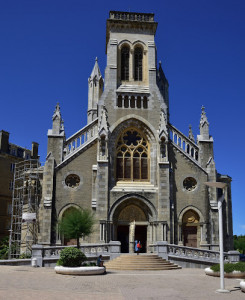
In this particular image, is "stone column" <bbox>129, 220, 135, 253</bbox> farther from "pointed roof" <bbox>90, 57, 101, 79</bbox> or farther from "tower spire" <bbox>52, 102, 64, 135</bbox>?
"pointed roof" <bbox>90, 57, 101, 79</bbox>

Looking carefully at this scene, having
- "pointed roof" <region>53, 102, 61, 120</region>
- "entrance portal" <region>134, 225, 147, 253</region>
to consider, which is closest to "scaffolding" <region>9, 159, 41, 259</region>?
"pointed roof" <region>53, 102, 61, 120</region>

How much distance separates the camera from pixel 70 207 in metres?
32.9

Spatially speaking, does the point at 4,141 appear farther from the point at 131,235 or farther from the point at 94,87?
the point at 131,235

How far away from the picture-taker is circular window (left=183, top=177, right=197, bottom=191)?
3488cm

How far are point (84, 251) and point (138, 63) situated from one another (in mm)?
20021

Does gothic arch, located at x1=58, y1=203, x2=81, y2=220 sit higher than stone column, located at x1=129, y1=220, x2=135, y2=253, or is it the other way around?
gothic arch, located at x1=58, y1=203, x2=81, y2=220

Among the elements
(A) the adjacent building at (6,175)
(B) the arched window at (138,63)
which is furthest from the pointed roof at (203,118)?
(A) the adjacent building at (6,175)

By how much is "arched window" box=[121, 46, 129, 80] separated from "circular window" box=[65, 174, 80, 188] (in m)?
11.4

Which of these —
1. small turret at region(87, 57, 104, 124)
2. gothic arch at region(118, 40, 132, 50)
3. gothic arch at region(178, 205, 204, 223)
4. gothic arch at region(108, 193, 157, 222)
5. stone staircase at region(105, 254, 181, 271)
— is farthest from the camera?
small turret at region(87, 57, 104, 124)

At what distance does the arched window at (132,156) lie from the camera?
3491cm

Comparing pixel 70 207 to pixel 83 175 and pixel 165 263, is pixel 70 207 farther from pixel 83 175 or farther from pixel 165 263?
pixel 165 263

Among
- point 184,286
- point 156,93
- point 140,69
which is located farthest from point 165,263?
point 140,69

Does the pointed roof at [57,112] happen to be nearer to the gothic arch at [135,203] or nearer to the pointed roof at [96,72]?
the gothic arch at [135,203]

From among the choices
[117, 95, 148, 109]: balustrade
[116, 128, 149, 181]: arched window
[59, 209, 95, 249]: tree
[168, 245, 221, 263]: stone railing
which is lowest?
[168, 245, 221, 263]: stone railing
